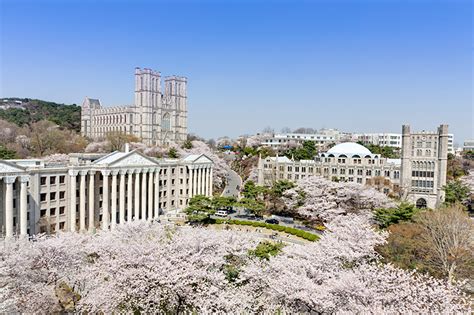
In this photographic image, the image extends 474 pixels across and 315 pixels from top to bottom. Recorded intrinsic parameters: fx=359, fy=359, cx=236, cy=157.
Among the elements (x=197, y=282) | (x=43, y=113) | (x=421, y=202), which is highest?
(x=43, y=113)

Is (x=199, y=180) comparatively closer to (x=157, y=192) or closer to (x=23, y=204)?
→ (x=157, y=192)

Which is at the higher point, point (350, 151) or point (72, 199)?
point (350, 151)

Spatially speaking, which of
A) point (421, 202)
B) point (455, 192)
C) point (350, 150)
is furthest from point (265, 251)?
point (350, 150)

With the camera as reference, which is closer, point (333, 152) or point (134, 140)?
point (333, 152)

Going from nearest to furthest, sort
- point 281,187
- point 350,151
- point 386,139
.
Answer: point 281,187 → point 350,151 → point 386,139

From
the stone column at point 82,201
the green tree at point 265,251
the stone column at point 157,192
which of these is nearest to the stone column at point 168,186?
the stone column at point 157,192

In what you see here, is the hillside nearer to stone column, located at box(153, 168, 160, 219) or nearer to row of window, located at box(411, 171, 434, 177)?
stone column, located at box(153, 168, 160, 219)

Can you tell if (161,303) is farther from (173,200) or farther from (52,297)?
(173,200)

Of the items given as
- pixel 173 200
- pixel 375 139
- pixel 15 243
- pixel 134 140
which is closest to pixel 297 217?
pixel 173 200
